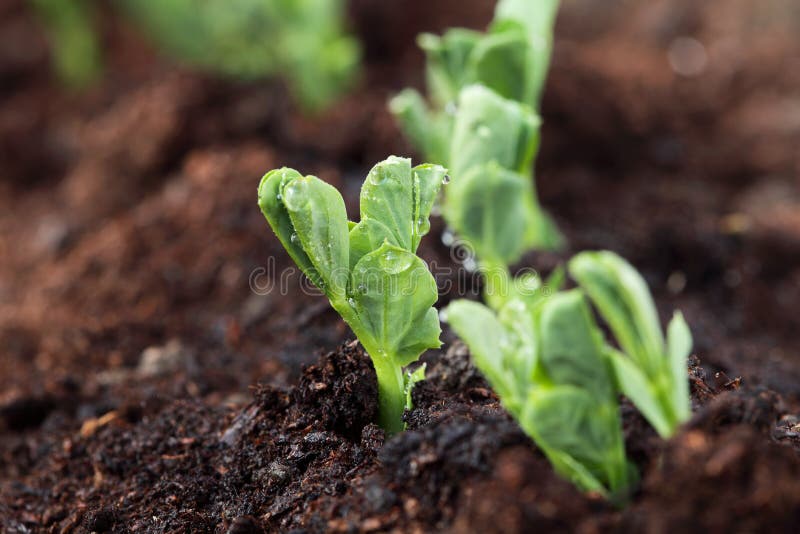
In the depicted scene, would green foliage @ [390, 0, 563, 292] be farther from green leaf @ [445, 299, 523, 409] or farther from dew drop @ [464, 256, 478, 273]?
green leaf @ [445, 299, 523, 409]

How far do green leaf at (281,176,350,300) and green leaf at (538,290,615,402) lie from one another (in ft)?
0.92

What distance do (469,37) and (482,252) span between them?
0.54m

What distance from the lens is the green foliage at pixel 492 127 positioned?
5.11 ft

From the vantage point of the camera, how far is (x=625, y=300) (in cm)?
89

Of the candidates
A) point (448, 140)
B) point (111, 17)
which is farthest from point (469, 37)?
point (111, 17)

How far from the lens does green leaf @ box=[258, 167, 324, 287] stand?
1.04m

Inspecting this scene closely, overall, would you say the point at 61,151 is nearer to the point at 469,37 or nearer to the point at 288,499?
the point at 469,37

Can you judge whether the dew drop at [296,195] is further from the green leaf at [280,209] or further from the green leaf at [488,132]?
the green leaf at [488,132]

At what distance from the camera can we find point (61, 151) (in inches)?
139

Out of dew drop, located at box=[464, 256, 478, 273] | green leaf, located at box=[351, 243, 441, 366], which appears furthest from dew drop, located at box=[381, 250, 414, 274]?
dew drop, located at box=[464, 256, 478, 273]

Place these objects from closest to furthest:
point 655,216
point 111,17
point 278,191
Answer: point 278,191 < point 655,216 < point 111,17

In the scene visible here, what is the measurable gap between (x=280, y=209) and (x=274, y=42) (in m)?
2.08

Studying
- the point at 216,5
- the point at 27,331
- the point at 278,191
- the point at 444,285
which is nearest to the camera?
the point at 278,191

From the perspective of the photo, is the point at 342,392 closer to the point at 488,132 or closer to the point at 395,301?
the point at 395,301
